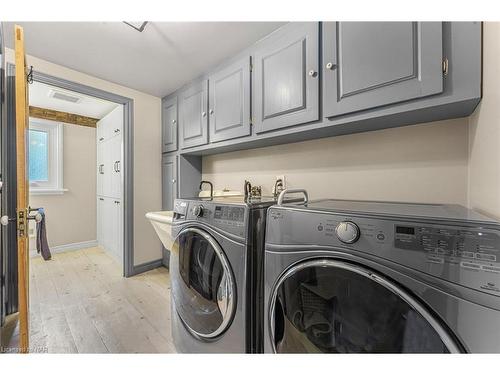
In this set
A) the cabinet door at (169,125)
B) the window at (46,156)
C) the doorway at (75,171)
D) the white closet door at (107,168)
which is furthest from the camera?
the window at (46,156)

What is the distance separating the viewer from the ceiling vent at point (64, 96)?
2.66 metres

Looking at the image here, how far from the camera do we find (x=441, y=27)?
2.74 ft

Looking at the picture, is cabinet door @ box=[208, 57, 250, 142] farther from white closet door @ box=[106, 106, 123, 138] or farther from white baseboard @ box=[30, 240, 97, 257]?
white baseboard @ box=[30, 240, 97, 257]

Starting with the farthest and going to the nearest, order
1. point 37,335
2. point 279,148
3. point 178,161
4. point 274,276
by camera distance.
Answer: point 178,161 < point 279,148 < point 37,335 < point 274,276

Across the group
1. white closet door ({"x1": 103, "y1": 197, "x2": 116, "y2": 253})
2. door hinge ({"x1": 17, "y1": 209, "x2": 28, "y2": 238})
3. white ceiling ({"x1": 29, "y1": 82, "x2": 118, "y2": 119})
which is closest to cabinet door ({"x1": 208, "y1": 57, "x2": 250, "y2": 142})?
door hinge ({"x1": 17, "y1": 209, "x2": 28, "y2": 238})

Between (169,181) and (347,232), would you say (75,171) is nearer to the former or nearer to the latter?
(169,181)

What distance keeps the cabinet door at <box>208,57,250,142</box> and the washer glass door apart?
2.84 ft

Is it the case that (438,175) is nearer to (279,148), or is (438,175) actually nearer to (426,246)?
(426,246)

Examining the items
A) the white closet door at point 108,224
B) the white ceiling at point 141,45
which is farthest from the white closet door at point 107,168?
the white ceiling at point 141,45

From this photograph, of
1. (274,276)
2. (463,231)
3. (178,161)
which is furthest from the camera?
(178,161)

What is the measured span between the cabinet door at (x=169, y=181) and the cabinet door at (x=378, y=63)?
1.78 metres

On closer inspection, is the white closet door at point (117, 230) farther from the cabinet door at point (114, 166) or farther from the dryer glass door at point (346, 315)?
the dryer glass door at point (346, 315)

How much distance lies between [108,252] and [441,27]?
4000 mm
